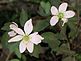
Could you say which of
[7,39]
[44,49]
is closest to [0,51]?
[44,49]

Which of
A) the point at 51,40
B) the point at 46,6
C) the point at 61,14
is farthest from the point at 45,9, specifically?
the point at 51,40

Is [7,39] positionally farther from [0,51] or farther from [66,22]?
[0,51]

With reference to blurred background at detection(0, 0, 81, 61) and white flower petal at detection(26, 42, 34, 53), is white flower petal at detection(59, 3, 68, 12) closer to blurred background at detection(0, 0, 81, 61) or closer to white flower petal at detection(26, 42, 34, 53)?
blurred background at detection(0, 0, 81, 61)

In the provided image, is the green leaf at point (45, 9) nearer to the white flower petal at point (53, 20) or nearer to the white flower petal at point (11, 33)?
the white flower petal at point (53, 20)

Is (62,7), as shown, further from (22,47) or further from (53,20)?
(22,47)

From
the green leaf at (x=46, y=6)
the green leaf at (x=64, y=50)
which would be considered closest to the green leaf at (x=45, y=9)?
the green leaf at (x=46, y=6)
